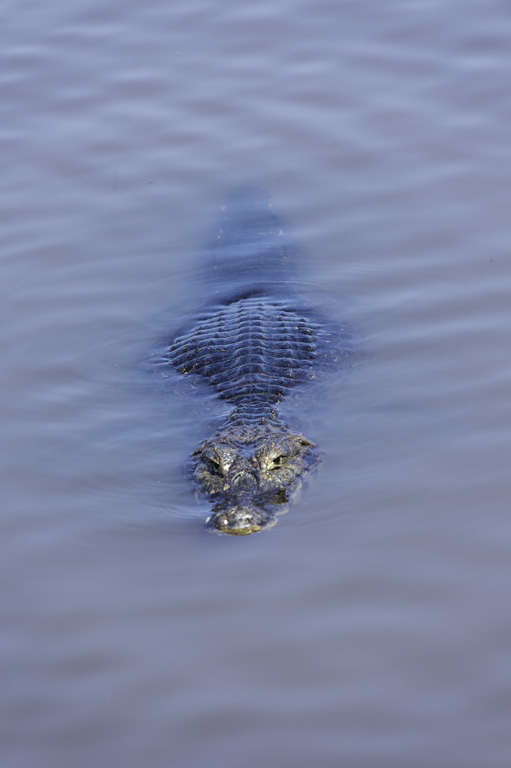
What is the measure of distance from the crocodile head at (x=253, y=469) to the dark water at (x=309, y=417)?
14 cm

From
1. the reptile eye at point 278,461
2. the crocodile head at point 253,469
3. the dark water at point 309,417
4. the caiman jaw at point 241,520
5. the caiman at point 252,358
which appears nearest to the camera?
the dark water at point 309,417

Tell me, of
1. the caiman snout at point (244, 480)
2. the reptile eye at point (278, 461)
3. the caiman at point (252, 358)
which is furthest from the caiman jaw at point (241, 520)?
the reptile eye at point (278, 461)

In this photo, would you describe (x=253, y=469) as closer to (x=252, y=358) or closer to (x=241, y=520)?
Answer: (x=241, y=520)

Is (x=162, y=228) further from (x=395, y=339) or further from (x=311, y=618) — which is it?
(x=311, y=618)

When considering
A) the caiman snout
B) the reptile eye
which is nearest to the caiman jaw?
the caiman snout

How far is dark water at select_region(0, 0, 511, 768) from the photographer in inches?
140

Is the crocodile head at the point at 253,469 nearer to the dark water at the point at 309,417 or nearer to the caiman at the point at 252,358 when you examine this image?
the caiman at the point at 252,358

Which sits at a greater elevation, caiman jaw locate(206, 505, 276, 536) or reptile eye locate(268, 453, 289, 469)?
reptile eye locate(268, 453, 289, 469)

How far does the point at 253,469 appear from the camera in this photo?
204 inches

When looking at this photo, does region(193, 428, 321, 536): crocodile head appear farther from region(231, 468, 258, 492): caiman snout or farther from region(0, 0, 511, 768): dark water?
region(0, 0, 511, 768): dark water

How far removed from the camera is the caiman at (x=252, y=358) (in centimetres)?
505

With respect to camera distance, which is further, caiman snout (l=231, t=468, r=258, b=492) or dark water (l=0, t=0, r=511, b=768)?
caiman snout (l=231, t=468, r=258, b=492)

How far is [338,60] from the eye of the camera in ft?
31.5

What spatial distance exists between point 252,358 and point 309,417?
0.77 metres
